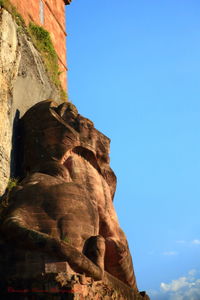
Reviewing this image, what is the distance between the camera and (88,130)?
43.5ft

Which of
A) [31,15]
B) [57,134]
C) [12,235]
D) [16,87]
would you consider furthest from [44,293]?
[31,15]

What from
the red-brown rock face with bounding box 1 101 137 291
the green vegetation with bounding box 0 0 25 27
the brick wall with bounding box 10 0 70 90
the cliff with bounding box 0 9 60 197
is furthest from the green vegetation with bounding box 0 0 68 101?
the red-brown rock face with bounding box 1 101 137 291

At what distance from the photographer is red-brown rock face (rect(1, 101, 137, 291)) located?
9469mm

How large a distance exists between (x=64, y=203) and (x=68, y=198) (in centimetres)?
16

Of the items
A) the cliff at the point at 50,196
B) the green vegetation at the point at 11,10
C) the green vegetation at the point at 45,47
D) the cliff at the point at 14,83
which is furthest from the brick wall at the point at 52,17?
the cliff at the point at 14,83

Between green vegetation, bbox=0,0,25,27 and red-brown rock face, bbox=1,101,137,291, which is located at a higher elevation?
green vegetation, bbox=0,0,25,27

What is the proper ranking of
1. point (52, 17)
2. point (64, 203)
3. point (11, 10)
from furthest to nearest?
1. point (52, 17)
2. point (11, 10)
3. point (64, 203)

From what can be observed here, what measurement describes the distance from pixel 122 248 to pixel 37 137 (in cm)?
294

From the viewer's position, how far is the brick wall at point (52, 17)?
17.3 m

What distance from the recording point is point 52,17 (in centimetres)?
2003

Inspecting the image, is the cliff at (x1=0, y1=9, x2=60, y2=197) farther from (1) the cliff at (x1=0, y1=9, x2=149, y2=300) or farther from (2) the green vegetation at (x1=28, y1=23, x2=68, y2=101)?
(2) the green vegetation at (x1=28, y1=23, x2=68, y2=101)

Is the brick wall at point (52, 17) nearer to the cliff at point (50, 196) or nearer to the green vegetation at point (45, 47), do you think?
the green vegetation at point (45, 47)

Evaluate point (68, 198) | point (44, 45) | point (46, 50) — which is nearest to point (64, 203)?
point (68, 198)

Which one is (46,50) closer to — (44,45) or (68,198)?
(44,45)
